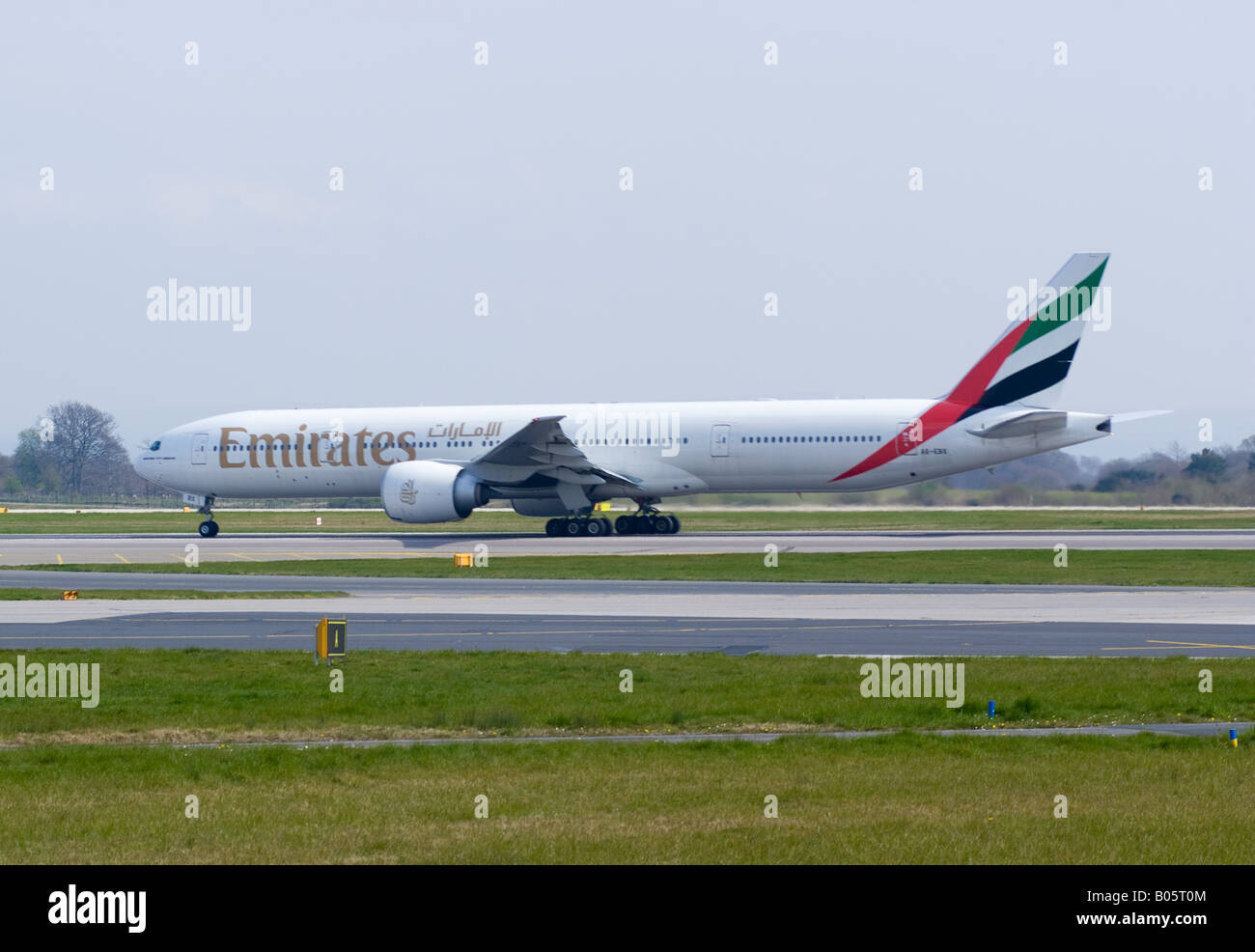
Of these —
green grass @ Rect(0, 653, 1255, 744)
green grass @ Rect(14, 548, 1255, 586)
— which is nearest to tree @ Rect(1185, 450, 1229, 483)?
green grass @ Rect(14, 548, 1255, 586)

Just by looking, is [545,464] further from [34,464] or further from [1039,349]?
[34,464]

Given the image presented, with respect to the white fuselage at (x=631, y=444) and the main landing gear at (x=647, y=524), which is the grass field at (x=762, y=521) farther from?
the white fuselage at (x=631, y=444)

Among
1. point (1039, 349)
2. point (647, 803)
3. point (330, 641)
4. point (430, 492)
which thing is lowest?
point (647, 803)

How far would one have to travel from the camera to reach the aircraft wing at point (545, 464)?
51.9 m

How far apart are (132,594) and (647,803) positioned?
25550 millimetres

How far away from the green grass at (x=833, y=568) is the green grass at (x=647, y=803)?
73.8 feet

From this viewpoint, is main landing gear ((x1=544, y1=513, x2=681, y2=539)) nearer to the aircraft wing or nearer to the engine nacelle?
the aircraft wing

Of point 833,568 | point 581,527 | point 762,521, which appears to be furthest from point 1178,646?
point 762,521

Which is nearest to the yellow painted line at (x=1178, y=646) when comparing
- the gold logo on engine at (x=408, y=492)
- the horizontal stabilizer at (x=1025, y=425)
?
the horizontal stabilizer at (x=1025, y=425)

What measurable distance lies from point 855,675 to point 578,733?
5198 mm

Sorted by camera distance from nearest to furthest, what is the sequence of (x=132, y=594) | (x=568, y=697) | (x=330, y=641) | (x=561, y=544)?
(x=568, y=697), (x=330, y=641), (x=132, y=594), (x=561, y=544)

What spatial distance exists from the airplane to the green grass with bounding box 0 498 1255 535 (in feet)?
19.2

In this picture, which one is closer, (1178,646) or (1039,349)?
(1178,646)

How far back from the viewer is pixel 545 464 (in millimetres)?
53312
